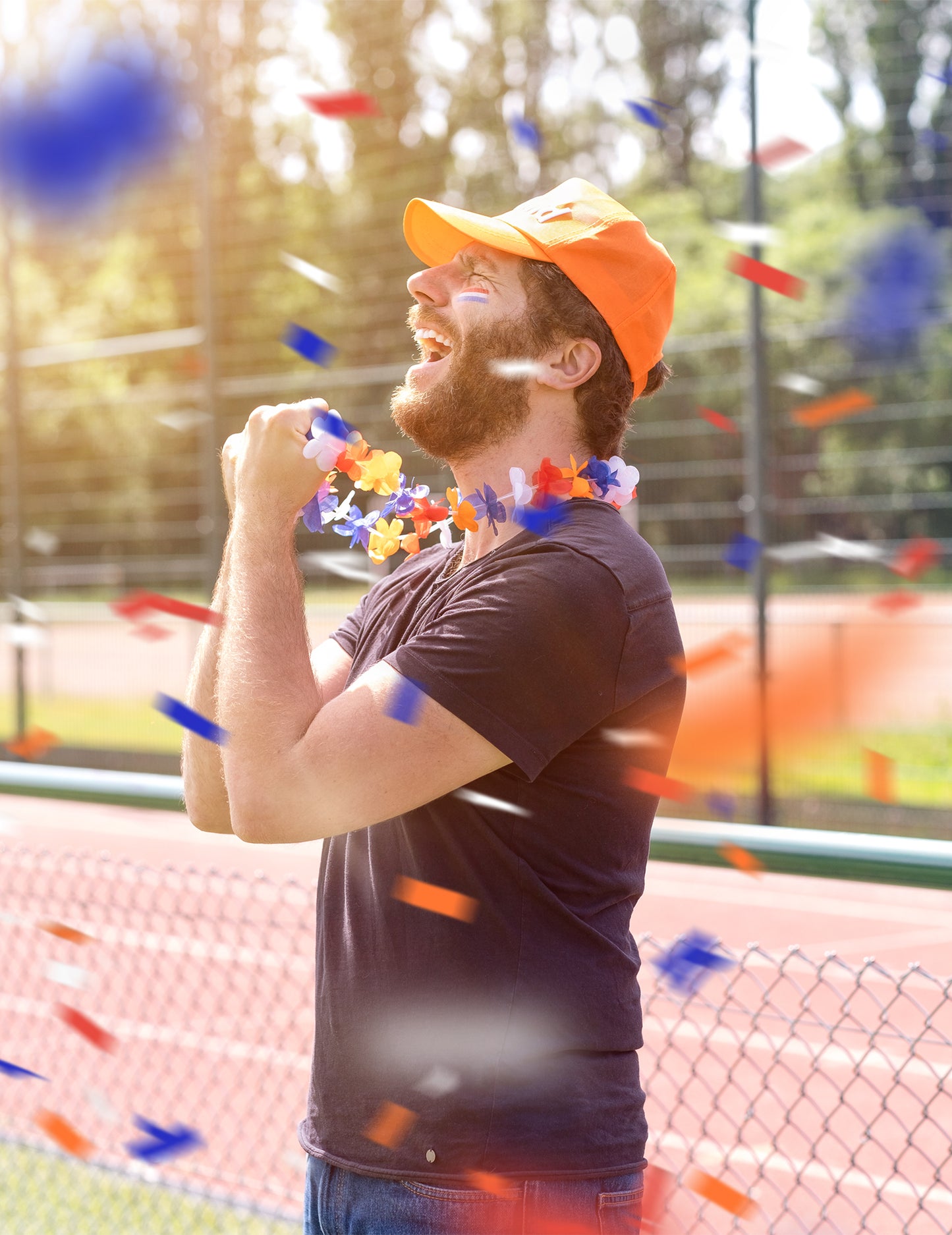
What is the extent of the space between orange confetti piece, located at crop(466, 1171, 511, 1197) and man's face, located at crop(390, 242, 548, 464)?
0.88 metres

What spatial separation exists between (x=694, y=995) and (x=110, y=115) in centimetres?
1368

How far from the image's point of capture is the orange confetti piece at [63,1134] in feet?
14.7

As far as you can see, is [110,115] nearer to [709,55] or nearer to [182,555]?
[182,555]

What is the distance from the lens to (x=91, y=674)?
14469 mm

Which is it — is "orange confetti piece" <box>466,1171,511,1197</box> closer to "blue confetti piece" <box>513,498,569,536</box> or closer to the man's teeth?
"blue confetti piece" <box>513,498,569,536</box>

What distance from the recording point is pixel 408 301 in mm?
12383

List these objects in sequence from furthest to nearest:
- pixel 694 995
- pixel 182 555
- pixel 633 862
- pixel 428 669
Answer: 1. pixel 182 555
2. pixel 694 995
3. pixel 633 862
4. pixel 428 669

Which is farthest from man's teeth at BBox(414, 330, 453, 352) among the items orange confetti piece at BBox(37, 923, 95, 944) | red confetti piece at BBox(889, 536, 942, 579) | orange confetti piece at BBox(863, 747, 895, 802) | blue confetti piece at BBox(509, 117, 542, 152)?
red confetti piece at BBox(889, 536, 942, 579)

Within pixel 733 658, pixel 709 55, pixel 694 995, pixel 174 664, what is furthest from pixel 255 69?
pixel 694 995

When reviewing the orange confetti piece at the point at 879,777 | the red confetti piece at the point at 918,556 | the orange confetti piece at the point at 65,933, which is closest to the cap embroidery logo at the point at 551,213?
the orange confetti piece at the point at 65,933

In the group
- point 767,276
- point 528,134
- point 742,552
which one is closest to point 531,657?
point 767,276

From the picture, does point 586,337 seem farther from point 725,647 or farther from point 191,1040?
point 725,647

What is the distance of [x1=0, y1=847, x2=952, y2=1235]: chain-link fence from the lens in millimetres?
3760

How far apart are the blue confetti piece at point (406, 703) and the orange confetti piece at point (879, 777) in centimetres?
767
